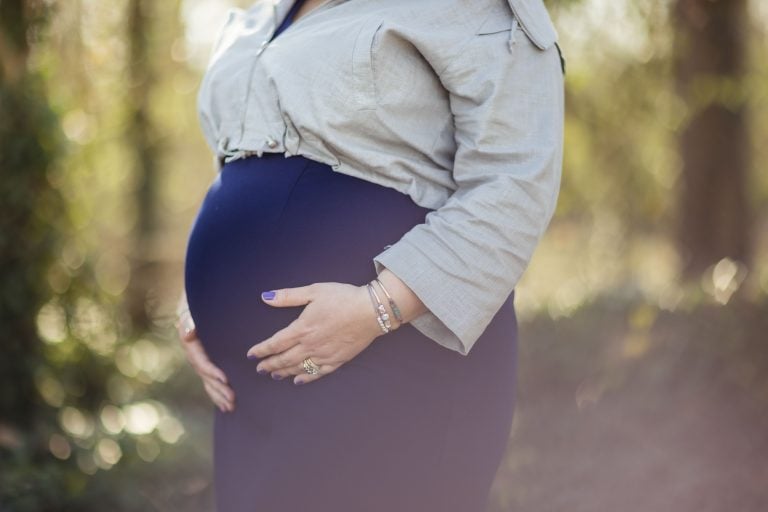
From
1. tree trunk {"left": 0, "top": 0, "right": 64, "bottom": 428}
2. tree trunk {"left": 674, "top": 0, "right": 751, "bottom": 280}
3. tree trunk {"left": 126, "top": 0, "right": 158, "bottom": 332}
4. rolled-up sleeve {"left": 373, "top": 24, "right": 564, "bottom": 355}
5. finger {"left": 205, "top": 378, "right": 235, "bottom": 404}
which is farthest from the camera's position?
tree trunk {"left": 126, "top": 0, "right": 158, "bottom": 332}

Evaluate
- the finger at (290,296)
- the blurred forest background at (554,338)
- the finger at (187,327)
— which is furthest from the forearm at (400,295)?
the blurred forest background at (554,338)

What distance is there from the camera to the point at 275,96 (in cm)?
151

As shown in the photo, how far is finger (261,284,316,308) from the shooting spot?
1.41 metres

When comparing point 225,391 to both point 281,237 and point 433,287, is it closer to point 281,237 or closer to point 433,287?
point 281,237

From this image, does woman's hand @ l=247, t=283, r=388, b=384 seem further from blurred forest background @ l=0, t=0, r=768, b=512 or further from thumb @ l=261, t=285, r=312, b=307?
blurred forest background @ l=0, t=0, r=768, b=512

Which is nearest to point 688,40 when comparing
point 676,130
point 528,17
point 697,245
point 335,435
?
point 676,130

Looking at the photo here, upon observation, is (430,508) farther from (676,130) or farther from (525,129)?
(676,130)

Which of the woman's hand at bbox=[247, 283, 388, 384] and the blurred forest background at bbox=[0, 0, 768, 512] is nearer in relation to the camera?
the woman's hand at bbox=[247, 283, 388, 384]

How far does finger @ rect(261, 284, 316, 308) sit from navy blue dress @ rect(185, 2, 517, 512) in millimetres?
28

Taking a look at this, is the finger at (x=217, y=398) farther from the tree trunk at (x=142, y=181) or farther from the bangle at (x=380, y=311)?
the tree trunk at (x=142, y=181)

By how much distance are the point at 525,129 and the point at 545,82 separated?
0.10 meters

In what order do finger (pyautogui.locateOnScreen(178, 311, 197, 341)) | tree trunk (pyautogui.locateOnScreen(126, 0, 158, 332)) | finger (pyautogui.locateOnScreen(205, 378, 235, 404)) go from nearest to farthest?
finger (pyautogui.locateOnScreen(205, 378, 235, 404)) < finger (pyautogui.locateOnScreen(178, 311, 197, 341)) < tree trunk (pyautogui.locateOnScreen(126, 0, 158, 332))

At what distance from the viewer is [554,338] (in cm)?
458

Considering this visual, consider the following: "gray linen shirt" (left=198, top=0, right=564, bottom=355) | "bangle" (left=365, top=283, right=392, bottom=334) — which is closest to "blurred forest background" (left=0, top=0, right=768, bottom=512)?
"gray linen shirt" (left=198, top=0, right=564, bottom=355)
